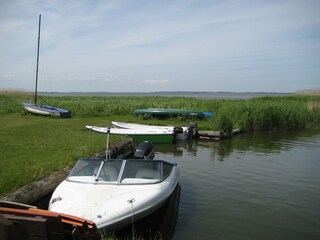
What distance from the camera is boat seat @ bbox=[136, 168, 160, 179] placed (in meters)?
8.20


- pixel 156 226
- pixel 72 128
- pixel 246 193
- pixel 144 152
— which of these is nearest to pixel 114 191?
pixel 156 226

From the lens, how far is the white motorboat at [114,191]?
649 centimetres

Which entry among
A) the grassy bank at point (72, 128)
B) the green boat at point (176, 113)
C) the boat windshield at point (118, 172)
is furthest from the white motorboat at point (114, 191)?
the green boat at point (176, 113)

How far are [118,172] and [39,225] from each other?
348 centimetres

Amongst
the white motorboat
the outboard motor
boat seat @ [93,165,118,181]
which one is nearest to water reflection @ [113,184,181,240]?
the white motorboat

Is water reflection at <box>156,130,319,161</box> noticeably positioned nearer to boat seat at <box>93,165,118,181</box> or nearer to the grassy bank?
the grassy bank

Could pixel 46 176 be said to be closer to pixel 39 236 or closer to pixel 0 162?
pixel 0 162

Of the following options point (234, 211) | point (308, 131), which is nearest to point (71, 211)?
point (234, 211)

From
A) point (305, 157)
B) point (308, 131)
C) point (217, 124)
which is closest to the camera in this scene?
point (305, 157)

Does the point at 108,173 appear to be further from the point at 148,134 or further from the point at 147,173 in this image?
the point at 148,134

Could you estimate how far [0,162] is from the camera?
10.1 m

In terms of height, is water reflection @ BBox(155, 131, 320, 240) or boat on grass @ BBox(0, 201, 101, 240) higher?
boat on grass @ BBox(0, 201, 101, 240)

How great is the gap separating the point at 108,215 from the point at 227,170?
7894 millimetres

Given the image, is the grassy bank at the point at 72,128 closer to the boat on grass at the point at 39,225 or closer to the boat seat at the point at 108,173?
the boat seat at the point at 108,173
